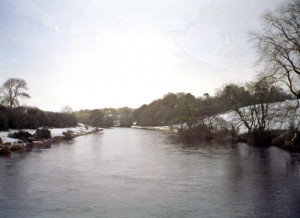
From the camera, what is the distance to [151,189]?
14094mm

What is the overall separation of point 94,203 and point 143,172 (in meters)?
7.25

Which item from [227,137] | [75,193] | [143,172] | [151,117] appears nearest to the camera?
[75,193]

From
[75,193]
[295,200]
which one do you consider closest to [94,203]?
[75,193]

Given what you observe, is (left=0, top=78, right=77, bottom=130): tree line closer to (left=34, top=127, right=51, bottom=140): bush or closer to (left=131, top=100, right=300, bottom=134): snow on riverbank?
(left=34, top=127, right=51, bottom=140): bush

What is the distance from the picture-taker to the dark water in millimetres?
10844

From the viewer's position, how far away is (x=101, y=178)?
16.8 meters

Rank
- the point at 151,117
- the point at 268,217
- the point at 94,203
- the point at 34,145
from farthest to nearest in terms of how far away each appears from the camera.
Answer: the point at 151,117 → the point at 34,145 → the point at 94,203 → the point at 268,217

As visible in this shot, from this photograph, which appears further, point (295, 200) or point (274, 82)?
point (274, 82)

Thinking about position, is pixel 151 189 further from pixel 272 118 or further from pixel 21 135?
pixel 21 135

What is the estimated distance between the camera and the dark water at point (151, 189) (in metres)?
10.8

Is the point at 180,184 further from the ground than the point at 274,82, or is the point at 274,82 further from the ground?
the point at 274,82

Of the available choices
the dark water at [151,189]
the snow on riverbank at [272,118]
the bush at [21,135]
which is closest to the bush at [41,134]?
the bush at [21,135]

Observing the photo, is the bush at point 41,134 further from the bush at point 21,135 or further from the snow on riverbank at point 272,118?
the snow on riverbank at point 272,118

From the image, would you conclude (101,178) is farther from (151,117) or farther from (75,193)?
(151,117)
